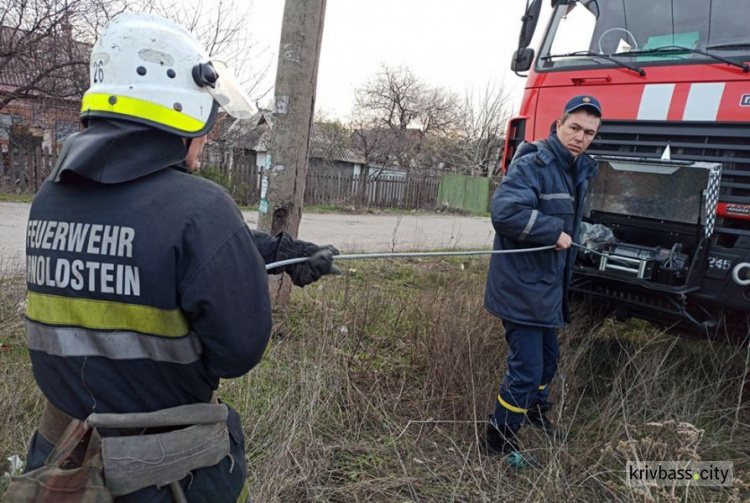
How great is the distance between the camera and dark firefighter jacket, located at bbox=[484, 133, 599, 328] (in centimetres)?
255

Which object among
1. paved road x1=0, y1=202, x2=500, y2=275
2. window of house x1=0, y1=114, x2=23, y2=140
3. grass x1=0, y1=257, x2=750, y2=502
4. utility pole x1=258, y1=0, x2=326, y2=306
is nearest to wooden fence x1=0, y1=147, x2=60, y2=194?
window of house x1=0, y1=114, x2=23, y2=140

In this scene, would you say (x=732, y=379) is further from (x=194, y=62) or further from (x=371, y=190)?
(x=371, y=190)

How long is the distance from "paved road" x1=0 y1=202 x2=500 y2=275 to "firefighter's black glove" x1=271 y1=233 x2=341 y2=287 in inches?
172

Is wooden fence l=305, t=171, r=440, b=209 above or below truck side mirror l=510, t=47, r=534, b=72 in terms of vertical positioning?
below

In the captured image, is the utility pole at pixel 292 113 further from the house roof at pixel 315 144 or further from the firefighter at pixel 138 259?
the house roof at pixel 315 144

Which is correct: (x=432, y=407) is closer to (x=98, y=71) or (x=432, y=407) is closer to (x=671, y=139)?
(x=671, y=139)

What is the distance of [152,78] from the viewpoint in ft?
4.09

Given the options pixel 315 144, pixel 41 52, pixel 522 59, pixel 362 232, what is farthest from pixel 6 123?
pixel 522 59

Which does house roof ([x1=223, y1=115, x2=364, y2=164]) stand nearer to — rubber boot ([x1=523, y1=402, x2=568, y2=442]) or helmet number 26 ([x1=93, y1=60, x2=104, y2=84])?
rubber boot ([x1=523, y1=402, x2=568, y2=442])

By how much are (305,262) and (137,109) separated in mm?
765

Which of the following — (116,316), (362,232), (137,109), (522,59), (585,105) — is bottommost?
(362,232)

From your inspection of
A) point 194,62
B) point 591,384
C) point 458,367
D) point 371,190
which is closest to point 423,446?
point 458,367

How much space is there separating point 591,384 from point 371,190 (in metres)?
15.4

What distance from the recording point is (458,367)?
3273mm
